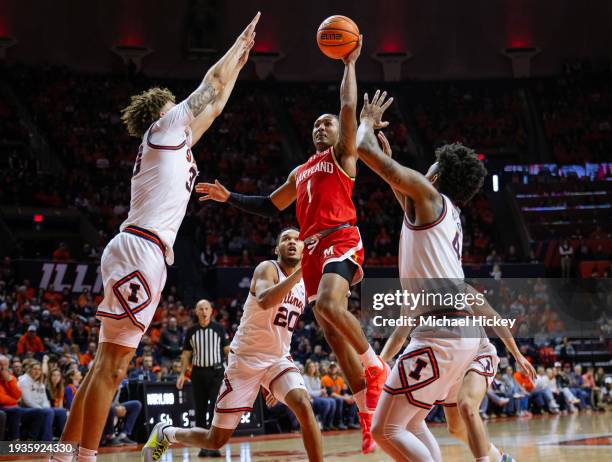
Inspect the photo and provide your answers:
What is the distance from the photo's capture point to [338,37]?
6.40 metres

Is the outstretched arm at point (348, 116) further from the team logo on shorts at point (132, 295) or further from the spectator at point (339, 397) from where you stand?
the spectator at point (339, 397)

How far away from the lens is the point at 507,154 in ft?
104

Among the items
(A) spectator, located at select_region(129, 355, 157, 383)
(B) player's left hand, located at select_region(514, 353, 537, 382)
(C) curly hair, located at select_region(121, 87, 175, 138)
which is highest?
(C) curly hair, located at select_region(121, 87, 175, 138)

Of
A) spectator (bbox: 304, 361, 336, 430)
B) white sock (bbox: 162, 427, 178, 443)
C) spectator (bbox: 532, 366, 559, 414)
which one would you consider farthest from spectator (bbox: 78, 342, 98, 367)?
spectator (bbox: 532, 366, 559, 414)

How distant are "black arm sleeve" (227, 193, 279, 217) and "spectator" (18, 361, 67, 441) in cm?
567

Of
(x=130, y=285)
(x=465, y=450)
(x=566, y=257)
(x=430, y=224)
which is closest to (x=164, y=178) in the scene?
(x=130, y=285)

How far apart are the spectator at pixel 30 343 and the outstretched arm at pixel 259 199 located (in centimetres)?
844

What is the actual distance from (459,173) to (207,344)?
22.3 ft

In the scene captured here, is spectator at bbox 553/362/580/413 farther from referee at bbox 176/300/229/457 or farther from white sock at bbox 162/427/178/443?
white sock at bbox 162/427/178/443

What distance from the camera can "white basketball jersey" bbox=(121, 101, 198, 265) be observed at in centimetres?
542

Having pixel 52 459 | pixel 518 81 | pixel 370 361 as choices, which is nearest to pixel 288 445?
pixel 370 361

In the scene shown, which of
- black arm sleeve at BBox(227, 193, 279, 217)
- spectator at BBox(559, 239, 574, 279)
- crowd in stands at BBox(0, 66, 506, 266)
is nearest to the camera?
black arm sleeve at BBox(227, 193, 279, 217)

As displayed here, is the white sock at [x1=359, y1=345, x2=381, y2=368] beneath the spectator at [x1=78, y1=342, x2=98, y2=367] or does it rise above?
above

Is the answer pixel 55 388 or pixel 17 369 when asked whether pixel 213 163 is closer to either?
pixel 17 369
